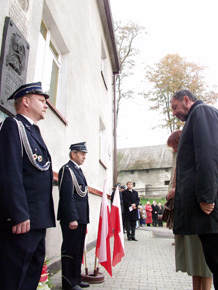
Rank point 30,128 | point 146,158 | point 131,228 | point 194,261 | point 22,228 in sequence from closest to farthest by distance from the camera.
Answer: point 22,228
point 30,128
point 194,261
point 131,228
point 146,158

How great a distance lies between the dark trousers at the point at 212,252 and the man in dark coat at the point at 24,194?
124 centimetres

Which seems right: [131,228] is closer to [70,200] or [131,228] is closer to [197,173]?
[70,200]

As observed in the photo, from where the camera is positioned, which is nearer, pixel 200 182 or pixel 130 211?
pixel 200 182

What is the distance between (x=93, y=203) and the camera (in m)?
7.77

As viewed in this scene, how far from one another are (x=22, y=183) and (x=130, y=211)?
25.8 ft

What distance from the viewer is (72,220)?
3.34 metres

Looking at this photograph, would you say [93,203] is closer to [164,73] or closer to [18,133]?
[18,133]

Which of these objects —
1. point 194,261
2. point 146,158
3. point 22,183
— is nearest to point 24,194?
point 22,183

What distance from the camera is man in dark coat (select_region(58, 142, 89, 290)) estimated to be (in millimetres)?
3438

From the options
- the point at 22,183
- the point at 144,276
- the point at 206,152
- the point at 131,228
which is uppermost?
the point at 206,152

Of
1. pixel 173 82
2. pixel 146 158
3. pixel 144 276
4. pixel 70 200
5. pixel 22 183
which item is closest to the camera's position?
pixel 22 183

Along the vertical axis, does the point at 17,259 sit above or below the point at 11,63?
below

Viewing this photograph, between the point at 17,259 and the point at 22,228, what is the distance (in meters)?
0.22

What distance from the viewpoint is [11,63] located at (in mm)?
2705
